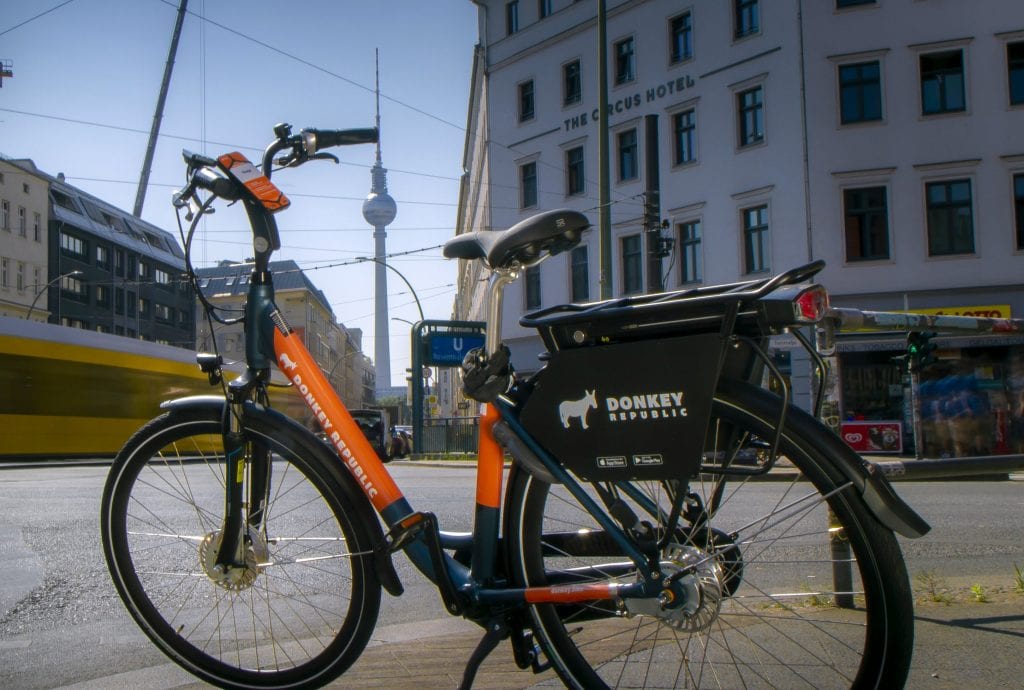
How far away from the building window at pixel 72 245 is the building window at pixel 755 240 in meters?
42.0

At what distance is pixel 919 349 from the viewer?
3727mm

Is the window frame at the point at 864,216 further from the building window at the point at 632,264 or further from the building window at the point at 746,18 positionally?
the building window at the point at 632,264

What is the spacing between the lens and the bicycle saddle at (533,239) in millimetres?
2609

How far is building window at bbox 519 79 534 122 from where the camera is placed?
3503cm

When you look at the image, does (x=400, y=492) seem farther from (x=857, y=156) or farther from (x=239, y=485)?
(x=857, y=156)

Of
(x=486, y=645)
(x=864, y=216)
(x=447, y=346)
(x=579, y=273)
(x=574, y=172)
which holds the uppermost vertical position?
(x=574, y=172)

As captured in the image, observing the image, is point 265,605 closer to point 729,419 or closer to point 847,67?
point 729,419

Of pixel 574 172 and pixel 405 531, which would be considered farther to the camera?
pixel 574 172

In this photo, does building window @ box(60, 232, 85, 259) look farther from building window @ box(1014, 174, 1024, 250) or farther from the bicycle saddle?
the bicycle saddle

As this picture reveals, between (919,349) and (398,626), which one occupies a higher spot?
(919,349)

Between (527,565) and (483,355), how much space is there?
0.56 meters

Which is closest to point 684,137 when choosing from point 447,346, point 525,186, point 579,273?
Result: point 579,273

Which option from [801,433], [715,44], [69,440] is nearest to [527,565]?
[801,433]

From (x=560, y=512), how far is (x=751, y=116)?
2668cm
